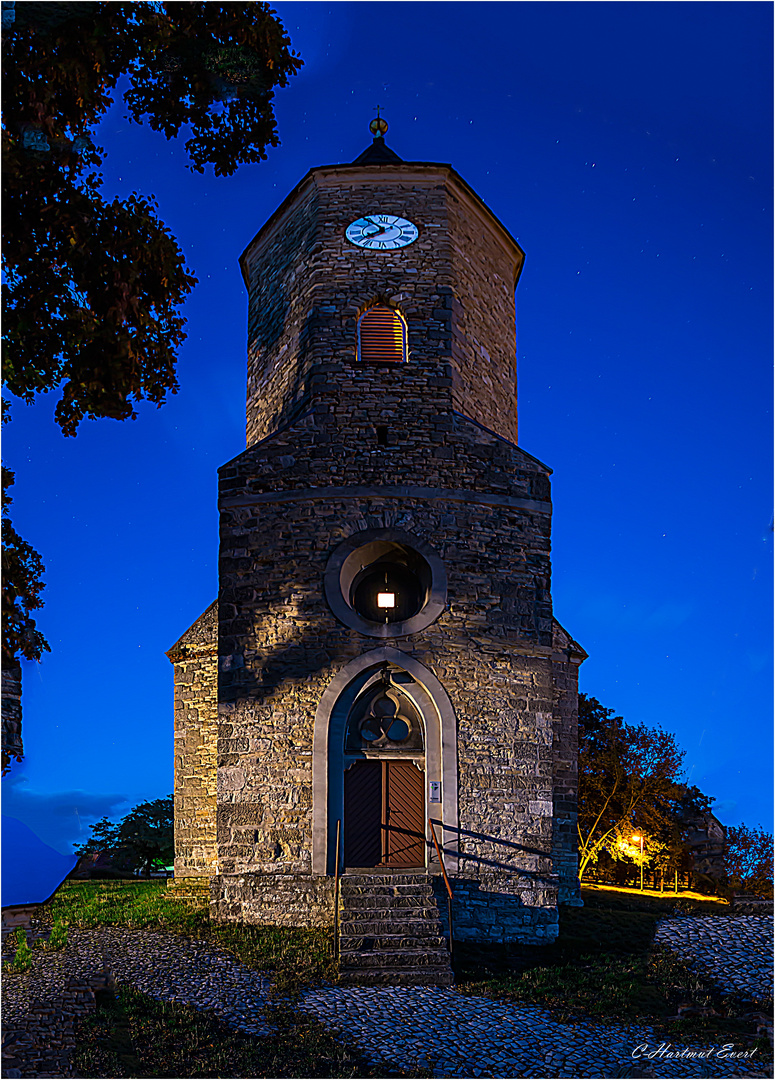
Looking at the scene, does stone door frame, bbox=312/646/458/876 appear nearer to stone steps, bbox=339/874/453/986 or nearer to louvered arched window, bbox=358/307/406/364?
stone steps, bbox=339/874/453/986

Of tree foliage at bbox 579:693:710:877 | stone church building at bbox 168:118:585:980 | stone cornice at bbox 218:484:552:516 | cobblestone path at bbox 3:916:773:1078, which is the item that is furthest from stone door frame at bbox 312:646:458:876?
tree foliage at bbox 579:693:710:877

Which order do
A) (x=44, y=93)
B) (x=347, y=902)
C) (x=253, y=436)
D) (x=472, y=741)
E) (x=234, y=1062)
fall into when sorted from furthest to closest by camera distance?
(x=253, y=436) → (x=472, y=741) → (x=347, y=902) → (x=44, y=93) → (x=234, y=1062)

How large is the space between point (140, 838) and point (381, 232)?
18025 mm

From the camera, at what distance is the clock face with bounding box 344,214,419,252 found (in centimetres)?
1519

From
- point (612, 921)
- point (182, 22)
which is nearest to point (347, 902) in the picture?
point (612, 921)

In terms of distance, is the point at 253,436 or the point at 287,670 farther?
the point at 253,436

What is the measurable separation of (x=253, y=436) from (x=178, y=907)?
7.92 meters

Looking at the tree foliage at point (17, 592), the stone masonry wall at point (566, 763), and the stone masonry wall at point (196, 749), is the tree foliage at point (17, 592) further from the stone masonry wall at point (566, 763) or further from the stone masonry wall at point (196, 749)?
the stone masonry wall at point (566, 763)

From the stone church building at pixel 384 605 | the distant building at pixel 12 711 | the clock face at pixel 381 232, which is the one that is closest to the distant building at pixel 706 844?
the stone church building at pixel 384 605

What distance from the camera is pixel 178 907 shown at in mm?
13633

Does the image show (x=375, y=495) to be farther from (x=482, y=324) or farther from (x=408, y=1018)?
(x=408, y=1018)

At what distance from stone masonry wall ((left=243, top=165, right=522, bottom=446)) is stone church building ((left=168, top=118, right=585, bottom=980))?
0.04 metres

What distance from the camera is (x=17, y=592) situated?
8617mm

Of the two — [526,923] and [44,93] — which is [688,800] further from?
[44,93]
